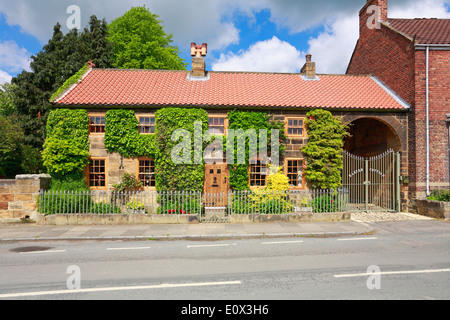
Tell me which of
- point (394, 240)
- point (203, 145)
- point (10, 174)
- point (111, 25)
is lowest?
point (394, 240)

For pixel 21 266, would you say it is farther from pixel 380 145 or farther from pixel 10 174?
pixel 10 174

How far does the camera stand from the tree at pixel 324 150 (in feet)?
49.5

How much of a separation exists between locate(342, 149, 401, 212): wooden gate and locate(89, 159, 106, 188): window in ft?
40.9

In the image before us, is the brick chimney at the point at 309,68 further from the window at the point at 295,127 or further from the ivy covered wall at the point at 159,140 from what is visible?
the ivy covered wall at the point at 159,140

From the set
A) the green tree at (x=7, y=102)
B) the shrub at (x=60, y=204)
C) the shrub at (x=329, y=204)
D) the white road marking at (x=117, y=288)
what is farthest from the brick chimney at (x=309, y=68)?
the green tree at (x=7, y=102)

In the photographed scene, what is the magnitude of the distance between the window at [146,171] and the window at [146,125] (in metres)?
1.50

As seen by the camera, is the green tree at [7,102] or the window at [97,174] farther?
the green tree at [7,102]

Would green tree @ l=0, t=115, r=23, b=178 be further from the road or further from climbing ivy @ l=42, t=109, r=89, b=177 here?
the road

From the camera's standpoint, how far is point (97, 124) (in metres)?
15.0

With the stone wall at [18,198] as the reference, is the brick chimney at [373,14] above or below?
above

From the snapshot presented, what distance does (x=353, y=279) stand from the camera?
598cm

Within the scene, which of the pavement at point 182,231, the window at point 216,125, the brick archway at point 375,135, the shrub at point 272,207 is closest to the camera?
the pavement at point 182,231

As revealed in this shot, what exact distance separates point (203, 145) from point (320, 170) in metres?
6.19

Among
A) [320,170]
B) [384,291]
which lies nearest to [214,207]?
[320,170]
